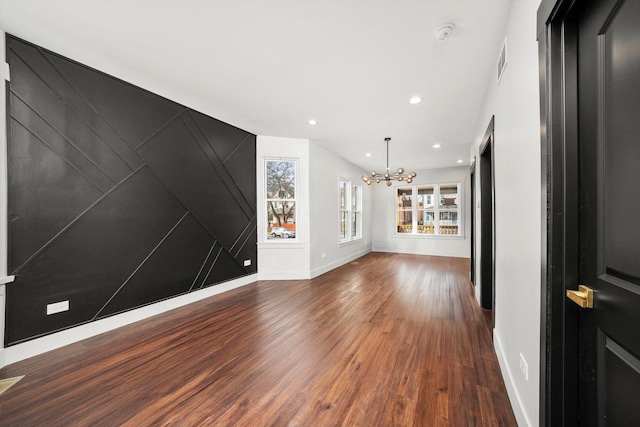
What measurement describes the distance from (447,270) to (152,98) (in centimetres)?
651

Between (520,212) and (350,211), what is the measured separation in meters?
5.77

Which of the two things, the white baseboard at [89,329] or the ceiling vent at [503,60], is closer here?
the ceiling vent at [503,60]

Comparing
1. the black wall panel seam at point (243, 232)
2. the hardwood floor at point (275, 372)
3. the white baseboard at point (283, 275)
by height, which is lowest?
the hardwood floor at point (275, 372)

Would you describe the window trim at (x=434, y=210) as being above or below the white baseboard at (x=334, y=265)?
above

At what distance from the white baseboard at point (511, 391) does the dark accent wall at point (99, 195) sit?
371 cm

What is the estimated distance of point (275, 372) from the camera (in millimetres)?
2041

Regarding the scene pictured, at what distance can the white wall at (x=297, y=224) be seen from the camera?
4.99 meters

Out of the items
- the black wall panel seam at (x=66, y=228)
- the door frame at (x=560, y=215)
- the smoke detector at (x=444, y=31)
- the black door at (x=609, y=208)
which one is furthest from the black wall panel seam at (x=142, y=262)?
the black door at (x=609, y=208)

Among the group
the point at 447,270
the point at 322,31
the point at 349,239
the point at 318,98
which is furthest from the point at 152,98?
the point at 447,270

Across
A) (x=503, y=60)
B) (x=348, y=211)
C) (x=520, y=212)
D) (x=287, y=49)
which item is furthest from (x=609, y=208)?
(x=348, y=211)

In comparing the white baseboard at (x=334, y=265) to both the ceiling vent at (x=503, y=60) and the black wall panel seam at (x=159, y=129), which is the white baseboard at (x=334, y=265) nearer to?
the black wall panel seam at (x=159, y=129)

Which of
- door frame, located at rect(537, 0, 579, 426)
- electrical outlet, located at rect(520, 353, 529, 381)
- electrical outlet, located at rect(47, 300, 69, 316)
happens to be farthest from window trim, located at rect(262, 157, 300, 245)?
door frame, located at rect(537, 0, 579, 426)

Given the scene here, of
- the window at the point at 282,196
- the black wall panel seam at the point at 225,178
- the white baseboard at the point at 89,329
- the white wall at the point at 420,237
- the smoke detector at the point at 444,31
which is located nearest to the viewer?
the smoke detector at the point at 444,31

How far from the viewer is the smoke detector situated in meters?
2.00
